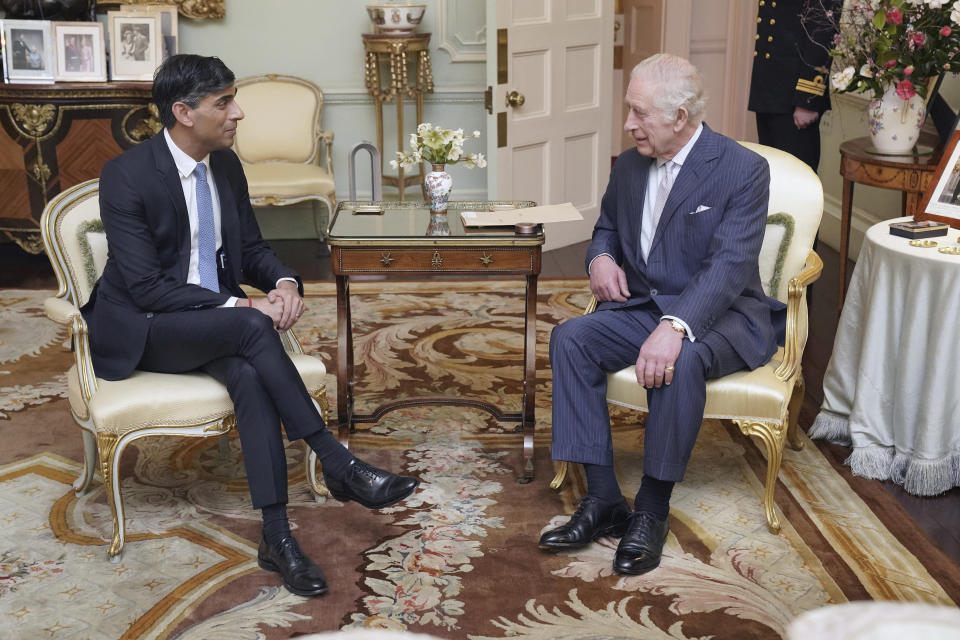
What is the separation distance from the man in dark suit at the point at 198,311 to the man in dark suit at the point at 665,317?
0.54 metres

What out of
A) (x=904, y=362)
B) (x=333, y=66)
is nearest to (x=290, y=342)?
(x=904, y=362)

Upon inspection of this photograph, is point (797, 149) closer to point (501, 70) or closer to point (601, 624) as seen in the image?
point (501, 70)

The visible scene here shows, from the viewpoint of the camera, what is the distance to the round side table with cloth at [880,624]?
1019 millimetres

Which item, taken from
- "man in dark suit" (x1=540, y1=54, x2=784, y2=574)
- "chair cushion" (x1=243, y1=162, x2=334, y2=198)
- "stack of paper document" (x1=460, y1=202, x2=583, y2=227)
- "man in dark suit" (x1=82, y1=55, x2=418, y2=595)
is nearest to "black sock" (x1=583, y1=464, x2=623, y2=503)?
"man in dark suit" (x1=540, y1=54, x2=784, y2=574)

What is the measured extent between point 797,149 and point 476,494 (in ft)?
8.26

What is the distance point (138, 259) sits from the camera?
2742 mm

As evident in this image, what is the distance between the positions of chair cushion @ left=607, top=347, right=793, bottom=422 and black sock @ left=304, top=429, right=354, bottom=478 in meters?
0.78

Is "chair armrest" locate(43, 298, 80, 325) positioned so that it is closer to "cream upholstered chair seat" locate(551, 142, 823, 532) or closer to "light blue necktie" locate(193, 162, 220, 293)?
"light blue necktie" locate(193, 162, 220, 293)

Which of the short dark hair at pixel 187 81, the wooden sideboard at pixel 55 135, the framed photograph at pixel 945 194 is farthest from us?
the wooden sideboard at pixel 55 135

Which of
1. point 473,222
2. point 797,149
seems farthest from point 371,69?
point 473,222

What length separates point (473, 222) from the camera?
316cm

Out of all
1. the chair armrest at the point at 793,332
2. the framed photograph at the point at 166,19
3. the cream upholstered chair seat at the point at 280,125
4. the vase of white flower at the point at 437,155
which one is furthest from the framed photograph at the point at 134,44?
the chair armrest at the point at 793,332

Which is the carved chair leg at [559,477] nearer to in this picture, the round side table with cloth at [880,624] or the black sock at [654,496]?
the black sock at [654,496]

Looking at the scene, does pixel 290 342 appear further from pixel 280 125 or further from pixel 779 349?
pixel 280 125
